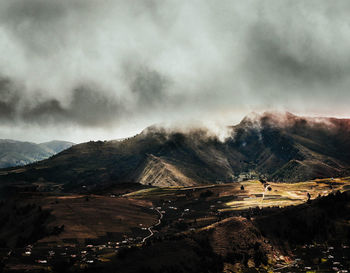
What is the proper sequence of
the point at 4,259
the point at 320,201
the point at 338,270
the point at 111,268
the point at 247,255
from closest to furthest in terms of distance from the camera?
the point at 338,270 < the point at 111,268 < the point at 247,255 < the point at 4,259 < the point at 320,201

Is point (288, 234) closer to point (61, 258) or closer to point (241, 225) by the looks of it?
point (241, 225)

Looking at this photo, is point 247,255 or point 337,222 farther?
point 337,222

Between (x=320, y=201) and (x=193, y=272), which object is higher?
(x=320, y=201)

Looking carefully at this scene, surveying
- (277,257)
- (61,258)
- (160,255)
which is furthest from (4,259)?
(277,257)

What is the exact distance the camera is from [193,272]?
474 feet

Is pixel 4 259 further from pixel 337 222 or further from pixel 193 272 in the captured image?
pixel 337 222

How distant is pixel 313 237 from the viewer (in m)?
174

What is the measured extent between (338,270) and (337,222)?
46.5 m

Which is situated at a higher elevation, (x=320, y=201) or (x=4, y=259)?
(x=320, y=201)

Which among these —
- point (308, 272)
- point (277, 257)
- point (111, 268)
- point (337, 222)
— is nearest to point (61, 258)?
point (111, 268)

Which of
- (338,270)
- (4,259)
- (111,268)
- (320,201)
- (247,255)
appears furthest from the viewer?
(320,201)

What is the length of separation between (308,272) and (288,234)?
37.3 metres

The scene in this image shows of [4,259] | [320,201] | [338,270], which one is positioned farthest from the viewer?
[320,201]

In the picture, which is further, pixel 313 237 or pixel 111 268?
pixel 313 237
